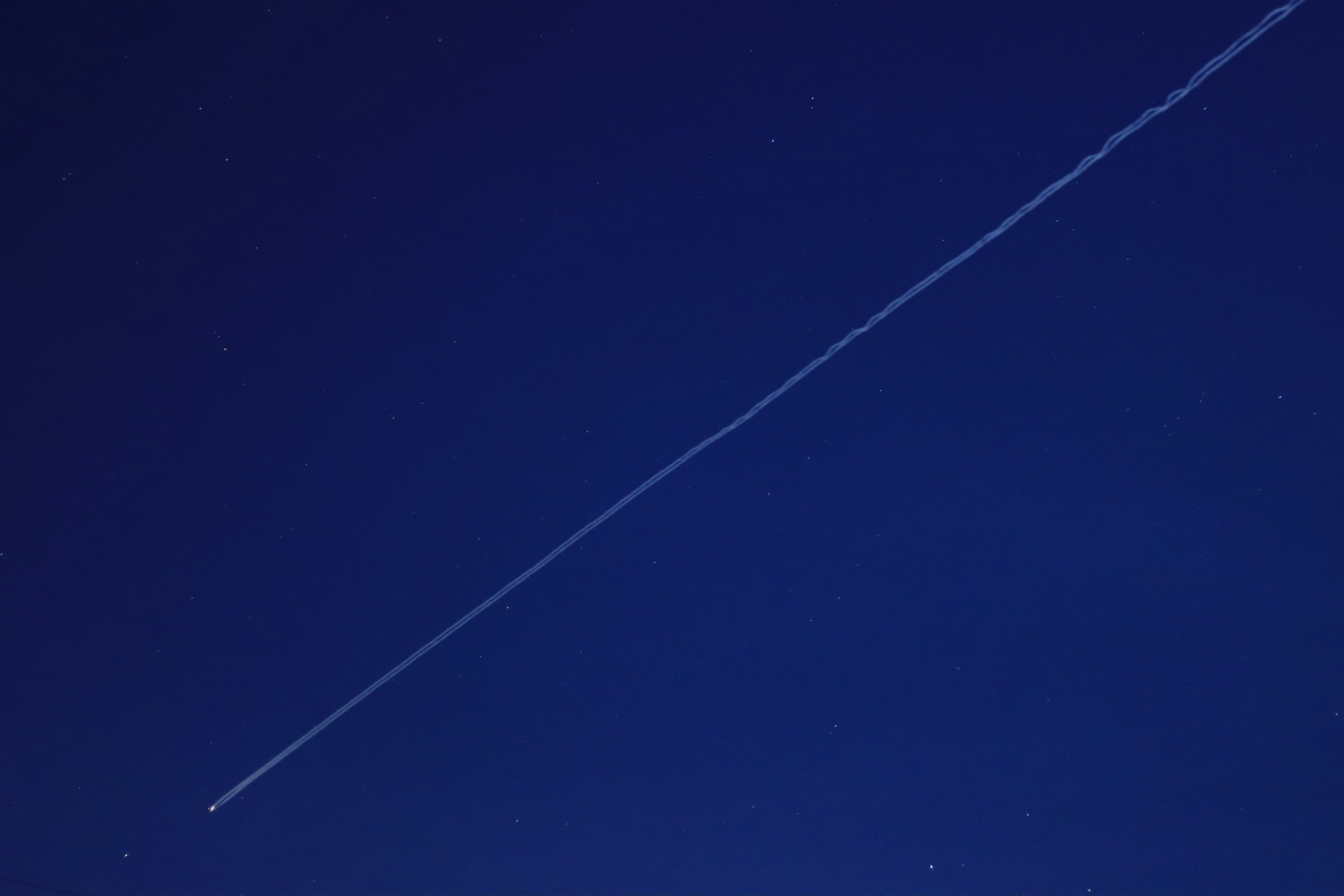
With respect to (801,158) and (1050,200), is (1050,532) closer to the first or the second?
(1050,200)

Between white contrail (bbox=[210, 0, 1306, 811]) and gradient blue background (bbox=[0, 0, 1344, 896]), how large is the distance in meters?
0.02

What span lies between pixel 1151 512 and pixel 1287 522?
21cm

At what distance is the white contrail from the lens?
1.53 metres

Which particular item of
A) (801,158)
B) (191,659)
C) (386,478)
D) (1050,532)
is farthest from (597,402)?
(191,659)

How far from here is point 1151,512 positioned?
164cm

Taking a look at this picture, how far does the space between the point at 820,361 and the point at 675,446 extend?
0.28 m

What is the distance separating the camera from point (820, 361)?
169cm

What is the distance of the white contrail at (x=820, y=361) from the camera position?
5.02ft

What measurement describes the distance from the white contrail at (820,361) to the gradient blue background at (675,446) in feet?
0.06

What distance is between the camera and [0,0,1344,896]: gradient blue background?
1606 millimetres

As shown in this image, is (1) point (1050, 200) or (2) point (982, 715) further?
(2) point (982, 715)

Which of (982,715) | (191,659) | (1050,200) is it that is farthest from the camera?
(191,659)

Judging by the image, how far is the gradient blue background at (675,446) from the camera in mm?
1606

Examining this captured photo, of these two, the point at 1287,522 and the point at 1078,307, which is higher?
the point at 1078,307
